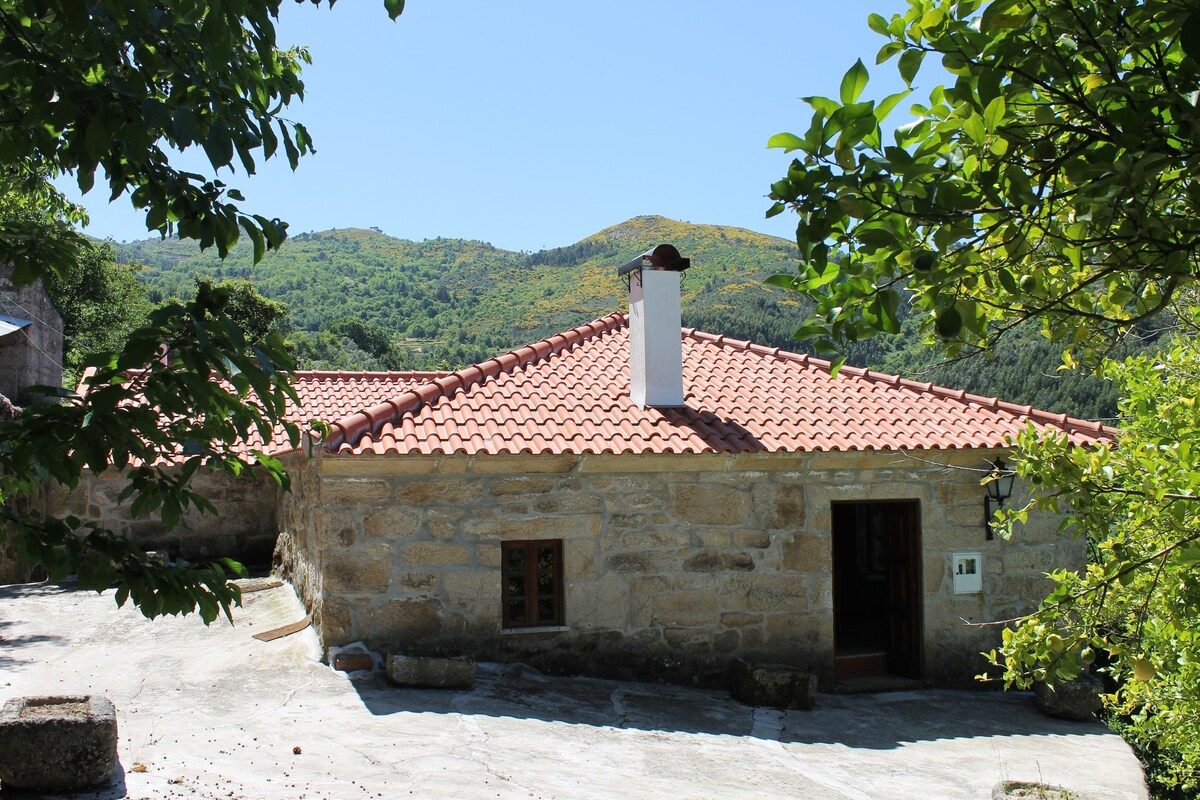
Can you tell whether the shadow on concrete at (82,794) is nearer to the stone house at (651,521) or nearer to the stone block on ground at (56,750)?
the stone block on ground at (56,750)

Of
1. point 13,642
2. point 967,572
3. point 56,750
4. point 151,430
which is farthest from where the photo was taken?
point 967,572

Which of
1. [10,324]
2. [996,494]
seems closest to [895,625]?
[996,494]

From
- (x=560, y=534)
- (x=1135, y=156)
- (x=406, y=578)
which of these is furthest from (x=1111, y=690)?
(x=1135, y=156)

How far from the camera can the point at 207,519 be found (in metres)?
12.4

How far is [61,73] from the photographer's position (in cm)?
241

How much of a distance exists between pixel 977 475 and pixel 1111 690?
2155 millimetres

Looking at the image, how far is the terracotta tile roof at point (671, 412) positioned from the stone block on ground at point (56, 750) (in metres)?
2.76

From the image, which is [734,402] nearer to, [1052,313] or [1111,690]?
[1111,690]

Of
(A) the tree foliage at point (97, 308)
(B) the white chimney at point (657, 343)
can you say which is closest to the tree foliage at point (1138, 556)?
(B) the white chimney at point (657, 343)

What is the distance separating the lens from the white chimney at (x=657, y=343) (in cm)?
866

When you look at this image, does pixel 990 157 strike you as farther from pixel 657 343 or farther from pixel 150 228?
pixel 657 343

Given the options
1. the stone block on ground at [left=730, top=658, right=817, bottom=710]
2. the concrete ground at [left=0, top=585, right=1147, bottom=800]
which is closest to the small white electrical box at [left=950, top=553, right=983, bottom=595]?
the concrete ground at [left=0, top=585, right=1147, bottom=800]

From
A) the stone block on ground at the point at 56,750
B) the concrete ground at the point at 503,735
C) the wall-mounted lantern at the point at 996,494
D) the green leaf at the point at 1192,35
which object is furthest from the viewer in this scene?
the wall-mounted lantern at the point at 996,494

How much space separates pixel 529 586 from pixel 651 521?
1135mm
